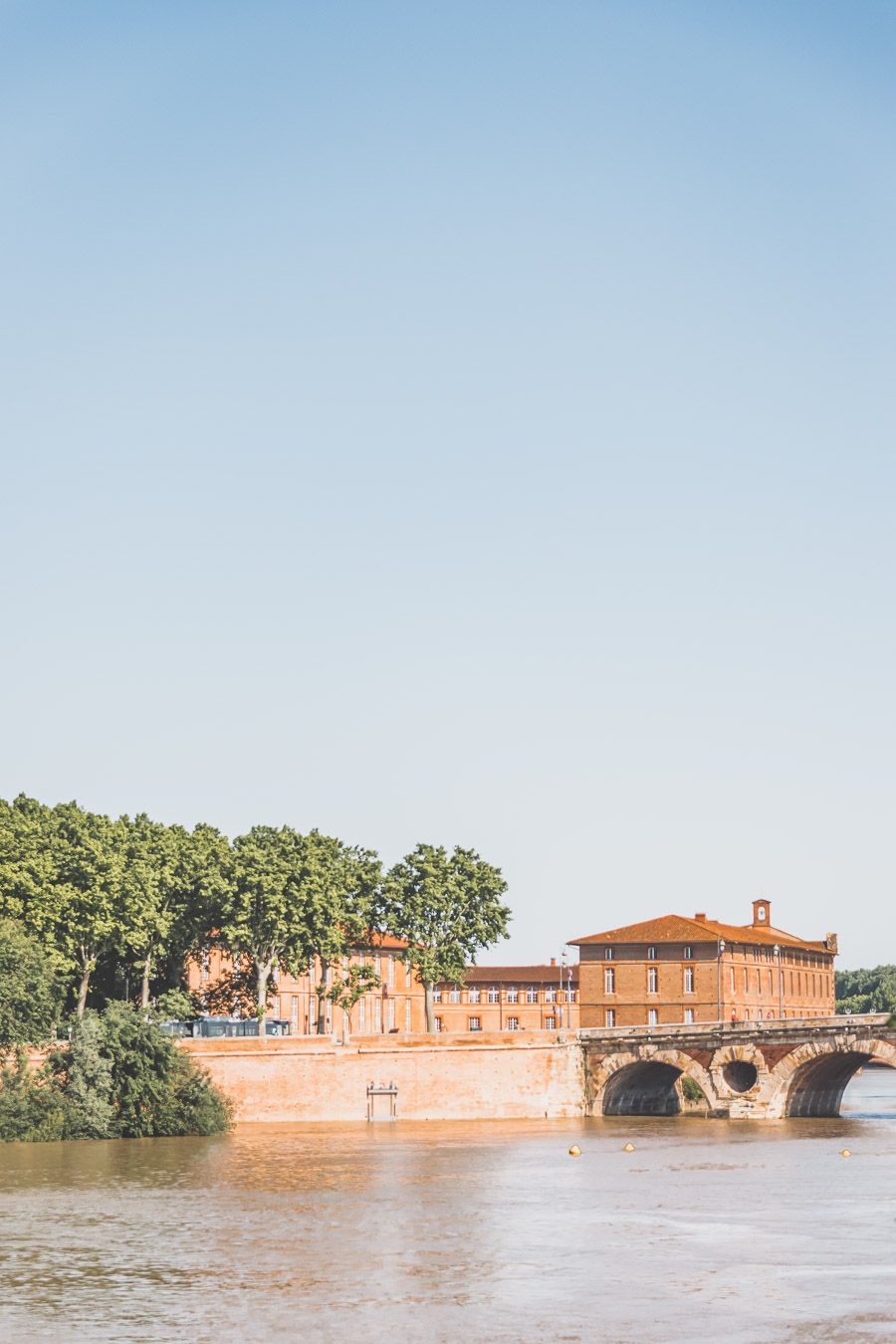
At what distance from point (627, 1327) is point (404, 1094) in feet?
190

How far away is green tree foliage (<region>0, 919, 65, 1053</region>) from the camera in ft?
261

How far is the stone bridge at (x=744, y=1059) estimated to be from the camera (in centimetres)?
9350

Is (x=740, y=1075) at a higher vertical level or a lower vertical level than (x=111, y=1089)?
higher

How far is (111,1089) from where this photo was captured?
8006 centimetres

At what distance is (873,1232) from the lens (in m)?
48.2

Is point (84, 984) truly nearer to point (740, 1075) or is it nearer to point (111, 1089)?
point (111, 1089)

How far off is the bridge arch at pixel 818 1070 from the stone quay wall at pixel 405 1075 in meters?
10.8

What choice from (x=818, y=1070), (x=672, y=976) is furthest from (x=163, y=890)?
(x=672, y=976)

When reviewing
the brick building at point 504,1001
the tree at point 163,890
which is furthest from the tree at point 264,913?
the brick building at point 504,1001

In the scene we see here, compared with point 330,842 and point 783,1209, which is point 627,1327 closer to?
point 783,1209

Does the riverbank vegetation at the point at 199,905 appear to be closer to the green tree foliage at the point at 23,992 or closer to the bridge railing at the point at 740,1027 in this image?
the green tree foliage at the point at 23,992

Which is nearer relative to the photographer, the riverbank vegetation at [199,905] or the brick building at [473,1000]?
the riverbank vegetation at [199,905]

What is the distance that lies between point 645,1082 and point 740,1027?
9.34 m

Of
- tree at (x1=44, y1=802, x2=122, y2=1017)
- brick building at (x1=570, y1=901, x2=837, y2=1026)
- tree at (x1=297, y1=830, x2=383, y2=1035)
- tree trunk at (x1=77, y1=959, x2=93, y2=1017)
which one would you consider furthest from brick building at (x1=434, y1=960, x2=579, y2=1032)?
tree at (x1=44, y1=802, x2=122, y2=1017)
